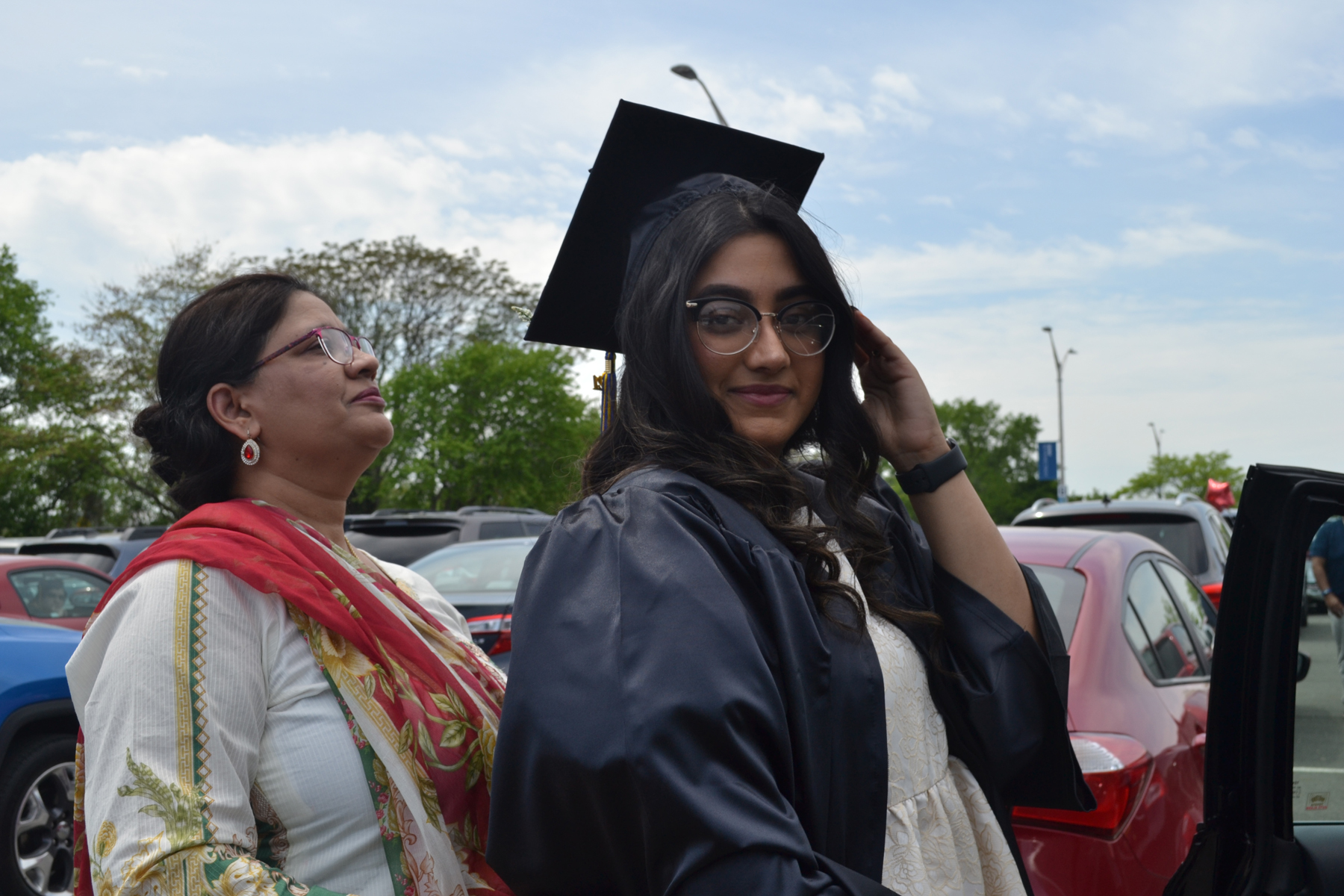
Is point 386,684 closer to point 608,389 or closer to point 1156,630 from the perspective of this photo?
point 608,389

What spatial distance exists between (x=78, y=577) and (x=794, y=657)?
29.4 ft

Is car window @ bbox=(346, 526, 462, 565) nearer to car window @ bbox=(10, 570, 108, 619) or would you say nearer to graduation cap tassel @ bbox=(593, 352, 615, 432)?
car window @ bbox=(10, 570, 108, 619)

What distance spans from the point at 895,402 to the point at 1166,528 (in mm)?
6685

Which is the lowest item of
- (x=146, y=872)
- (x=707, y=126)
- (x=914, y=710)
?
(x=146, y=872)

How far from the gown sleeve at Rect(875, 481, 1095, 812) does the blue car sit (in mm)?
4162

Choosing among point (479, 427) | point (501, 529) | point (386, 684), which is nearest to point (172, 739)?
point (386, 684)

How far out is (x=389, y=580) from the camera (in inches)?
77.9

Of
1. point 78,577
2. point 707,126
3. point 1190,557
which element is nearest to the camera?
point 707,126

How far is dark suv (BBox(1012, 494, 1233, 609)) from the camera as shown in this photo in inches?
297

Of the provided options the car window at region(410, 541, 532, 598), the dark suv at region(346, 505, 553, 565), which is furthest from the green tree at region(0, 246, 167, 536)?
the car window at region(410, 541, 532, 598)

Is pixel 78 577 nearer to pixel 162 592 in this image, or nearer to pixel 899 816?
pixel 162 592

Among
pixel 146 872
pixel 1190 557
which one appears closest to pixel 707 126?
pixel 146 872

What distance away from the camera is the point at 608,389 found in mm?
1841

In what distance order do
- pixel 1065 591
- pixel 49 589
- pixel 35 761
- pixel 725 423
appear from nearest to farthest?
1. pixel 725 423
2. pixel 1065 591
3. pixel 35 761
4. pixel 49 589
